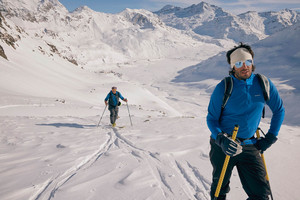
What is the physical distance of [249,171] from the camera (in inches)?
113

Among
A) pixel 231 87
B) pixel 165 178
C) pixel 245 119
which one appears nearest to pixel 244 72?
pixel 231 87

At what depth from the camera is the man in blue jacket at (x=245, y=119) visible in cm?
284

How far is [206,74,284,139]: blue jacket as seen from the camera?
2854 mm

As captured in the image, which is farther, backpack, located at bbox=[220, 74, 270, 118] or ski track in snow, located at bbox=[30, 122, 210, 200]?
ski track in snow, located at bbox=[30, 122, 210, 200]

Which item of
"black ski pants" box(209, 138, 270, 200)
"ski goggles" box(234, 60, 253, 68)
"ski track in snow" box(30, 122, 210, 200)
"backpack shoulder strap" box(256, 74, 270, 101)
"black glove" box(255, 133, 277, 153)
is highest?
"ski goggles" box(234, 60, 253, 68)

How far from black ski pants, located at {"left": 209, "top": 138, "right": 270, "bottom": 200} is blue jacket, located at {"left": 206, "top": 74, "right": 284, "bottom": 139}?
280 millimetres

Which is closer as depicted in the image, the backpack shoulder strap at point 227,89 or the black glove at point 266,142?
the backpack shoulder strap at point 227,89

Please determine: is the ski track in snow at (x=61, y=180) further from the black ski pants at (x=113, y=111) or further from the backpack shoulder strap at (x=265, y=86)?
the black ski pants at (x=113, y=111)

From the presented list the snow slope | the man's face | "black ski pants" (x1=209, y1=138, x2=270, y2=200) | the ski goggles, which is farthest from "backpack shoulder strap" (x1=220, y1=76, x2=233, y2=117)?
the snow slope

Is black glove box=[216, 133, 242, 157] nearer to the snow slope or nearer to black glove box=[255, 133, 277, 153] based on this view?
black glove box=[255, 133, 277, 153]

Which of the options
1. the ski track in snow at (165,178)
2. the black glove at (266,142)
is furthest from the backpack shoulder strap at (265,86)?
the ski track in snow at (165,178)

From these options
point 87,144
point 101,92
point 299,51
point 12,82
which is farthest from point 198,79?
point 87,144

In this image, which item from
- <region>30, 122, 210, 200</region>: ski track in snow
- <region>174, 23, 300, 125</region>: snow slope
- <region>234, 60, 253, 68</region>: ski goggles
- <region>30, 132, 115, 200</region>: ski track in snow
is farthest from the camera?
<region>174, 23, 300, 125</region>: snow slope

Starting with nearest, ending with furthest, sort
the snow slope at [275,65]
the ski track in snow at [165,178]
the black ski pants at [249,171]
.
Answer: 1. the black ski pants at [249,171]
2. the ski track in snow at [165,178]
3. the snow slope at [275,65]
